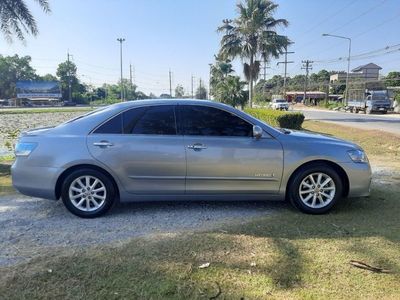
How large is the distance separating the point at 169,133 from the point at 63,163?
4.55ft

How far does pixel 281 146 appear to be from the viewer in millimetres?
5066

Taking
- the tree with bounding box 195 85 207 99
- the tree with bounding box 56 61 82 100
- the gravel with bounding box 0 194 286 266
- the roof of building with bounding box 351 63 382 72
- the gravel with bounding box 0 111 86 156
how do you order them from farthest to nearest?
1. the roof of building with bounding box 351 63 382 72
2. the tree with bounding box 56 61 82 100
3. the tree with bounding box 195 85 207 99
4. the gravel with bounding box 0 111 86 156
5. the gravel with bounding box 0 194 286 266

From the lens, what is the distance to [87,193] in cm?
502

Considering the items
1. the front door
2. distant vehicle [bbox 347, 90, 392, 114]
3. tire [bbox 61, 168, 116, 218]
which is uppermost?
distant vehicle [bbox 347, 90, 392, 114]

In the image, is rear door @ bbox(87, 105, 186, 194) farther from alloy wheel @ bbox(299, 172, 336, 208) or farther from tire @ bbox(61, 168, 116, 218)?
alloy wheel @ bbox(299, 172, 336, 208)

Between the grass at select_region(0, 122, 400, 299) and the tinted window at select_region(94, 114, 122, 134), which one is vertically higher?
the tinted window at select_region(94, 114, 122, 134)

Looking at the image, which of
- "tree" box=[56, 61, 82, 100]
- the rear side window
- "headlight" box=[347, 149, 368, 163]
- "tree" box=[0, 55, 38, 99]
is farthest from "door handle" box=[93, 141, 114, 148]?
"tree" box=[0, 55, 38, 99]

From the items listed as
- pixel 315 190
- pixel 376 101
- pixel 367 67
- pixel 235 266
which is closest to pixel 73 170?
pixel 235 266

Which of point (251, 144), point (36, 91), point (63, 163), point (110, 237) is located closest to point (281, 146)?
point (251, 144)

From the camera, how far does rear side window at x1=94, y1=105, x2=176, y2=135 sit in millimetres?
5090

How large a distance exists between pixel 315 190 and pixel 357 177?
1.90 ft

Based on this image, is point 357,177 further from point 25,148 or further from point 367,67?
point 367,67

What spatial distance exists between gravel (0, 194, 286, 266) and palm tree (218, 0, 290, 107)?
28425 mm

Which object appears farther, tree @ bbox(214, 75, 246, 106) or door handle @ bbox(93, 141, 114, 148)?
tree @ bbox(214, 75, 246, 106)
